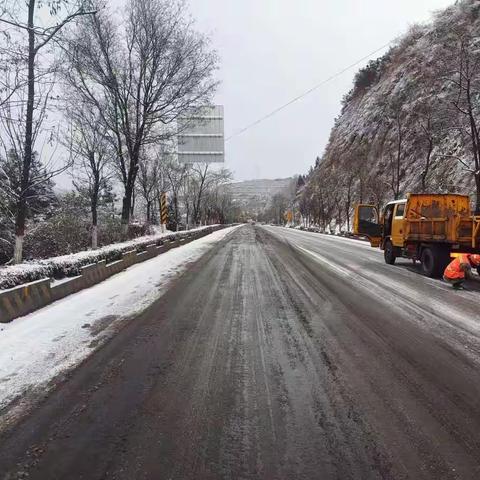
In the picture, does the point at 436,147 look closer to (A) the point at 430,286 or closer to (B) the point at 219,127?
(B) the point at 219,127

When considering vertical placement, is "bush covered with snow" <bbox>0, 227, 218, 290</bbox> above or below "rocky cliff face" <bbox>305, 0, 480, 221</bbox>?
below

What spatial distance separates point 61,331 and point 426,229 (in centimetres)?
1119

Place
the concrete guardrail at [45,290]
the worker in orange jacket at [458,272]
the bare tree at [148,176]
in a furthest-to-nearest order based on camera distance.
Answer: the bare tree at [148,176] → the worker in orange jacket at [458,272] → the concrete guardrail at [45,290]

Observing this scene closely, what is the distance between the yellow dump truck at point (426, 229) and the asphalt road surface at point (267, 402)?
5183 millimetres

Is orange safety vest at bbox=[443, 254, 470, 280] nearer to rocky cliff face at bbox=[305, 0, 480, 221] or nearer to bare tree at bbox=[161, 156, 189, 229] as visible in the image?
rocky cliff face at bbox=[305, 0, 480, 221]

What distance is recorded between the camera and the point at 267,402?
165 inches

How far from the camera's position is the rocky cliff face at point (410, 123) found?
3316 cm

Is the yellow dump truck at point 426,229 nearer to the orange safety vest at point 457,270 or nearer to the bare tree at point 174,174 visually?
the orange safety vest at point 457,270

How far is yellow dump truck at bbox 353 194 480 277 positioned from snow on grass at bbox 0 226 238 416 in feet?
25.4

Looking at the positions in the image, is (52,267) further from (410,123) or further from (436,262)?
(410,123)

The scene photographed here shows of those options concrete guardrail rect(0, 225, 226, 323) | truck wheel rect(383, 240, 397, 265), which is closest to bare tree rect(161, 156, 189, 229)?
truck wheel rect(383, 240, 397, 265)

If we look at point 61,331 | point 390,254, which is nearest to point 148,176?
point 390,254

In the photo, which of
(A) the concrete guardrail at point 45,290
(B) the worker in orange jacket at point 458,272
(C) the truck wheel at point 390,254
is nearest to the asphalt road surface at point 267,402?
(A) the concrete guardrail at point 45,290

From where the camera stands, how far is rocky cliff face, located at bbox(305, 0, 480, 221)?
33.2 m
